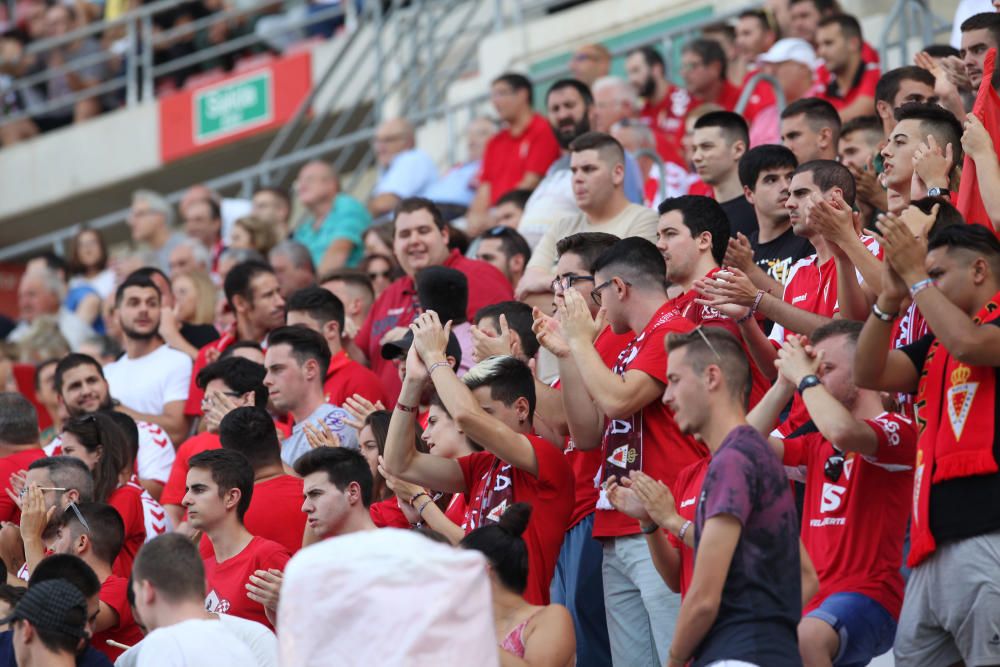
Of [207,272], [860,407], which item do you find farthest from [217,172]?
[860,407]

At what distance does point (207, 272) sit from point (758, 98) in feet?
12.9

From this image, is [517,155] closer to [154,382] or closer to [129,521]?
[154,382]

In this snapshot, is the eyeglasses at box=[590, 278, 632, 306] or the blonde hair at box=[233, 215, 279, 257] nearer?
the eyeglasses at box=[590, 278, 632, 306]

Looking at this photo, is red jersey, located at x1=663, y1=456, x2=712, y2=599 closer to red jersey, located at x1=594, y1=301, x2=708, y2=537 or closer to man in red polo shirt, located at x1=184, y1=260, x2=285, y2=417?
red jersey, located at x1=594, y1=301, x2=708, y2=537

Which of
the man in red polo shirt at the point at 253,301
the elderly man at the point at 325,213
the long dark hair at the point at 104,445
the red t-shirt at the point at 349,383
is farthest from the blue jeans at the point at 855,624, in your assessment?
the elderly man at the point at 325,213

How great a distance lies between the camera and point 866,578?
6098 mm

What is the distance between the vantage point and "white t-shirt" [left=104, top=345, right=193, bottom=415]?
9.93 m

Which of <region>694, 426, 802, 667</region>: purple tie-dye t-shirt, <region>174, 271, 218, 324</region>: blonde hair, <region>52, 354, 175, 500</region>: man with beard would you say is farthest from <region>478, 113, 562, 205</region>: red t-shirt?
<region>694, 426, 802, 667</region>: purple tie-dye t-shirt

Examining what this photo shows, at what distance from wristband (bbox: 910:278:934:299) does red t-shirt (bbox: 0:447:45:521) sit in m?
4.54

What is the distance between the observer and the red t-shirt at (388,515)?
741 cm

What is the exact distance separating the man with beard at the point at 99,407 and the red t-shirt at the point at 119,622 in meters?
1.81

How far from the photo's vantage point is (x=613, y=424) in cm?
671

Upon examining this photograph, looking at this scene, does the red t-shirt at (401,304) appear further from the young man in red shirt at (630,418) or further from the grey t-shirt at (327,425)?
the young man in red shirt at (630,418)

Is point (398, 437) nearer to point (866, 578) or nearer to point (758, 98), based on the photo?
point (866, 578)
